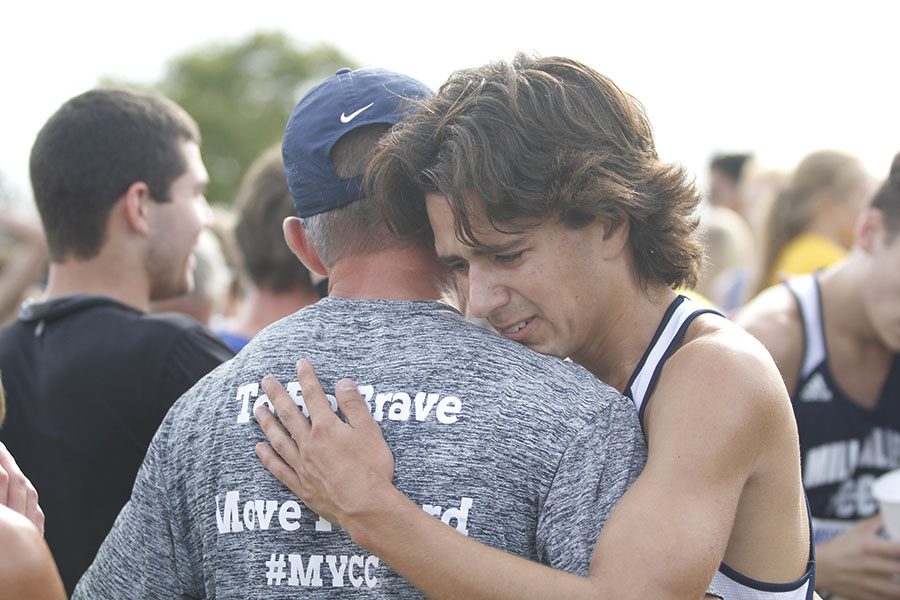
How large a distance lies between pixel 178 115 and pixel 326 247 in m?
1.75

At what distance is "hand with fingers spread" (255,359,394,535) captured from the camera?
1.86 meters

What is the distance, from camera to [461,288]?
2.23 m

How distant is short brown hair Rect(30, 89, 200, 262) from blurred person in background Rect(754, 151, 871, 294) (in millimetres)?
3265

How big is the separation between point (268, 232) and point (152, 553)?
2.30 m

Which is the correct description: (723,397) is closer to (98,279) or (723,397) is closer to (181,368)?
(181,368)

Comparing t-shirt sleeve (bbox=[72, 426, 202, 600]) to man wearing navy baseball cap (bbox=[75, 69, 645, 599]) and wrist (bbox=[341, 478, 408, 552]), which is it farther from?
wrist (bbox=[341, 478, 408, 552])

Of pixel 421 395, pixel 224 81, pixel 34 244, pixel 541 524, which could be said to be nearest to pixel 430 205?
pixel 421 395

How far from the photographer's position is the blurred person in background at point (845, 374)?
357cm

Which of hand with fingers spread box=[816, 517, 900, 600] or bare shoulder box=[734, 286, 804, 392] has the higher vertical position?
bare shoulder box=[734, 286, 804, 392]

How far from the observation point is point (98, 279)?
3504 millimetres

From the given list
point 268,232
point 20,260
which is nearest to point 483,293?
point 268,232

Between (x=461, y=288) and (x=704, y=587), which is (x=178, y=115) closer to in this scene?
(x=461, y=288)

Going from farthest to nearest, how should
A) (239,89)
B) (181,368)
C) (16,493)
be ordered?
(239,89) < (181,368) < (16,493)

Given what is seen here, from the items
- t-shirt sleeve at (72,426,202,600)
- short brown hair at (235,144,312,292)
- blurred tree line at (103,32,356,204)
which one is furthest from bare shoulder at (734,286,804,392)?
blurred tree line at (103,32,356,204)
